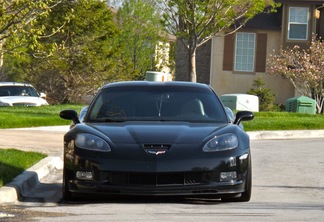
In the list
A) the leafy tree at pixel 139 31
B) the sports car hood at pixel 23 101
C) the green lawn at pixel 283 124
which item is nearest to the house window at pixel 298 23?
the leafy tree at pixel 139 31

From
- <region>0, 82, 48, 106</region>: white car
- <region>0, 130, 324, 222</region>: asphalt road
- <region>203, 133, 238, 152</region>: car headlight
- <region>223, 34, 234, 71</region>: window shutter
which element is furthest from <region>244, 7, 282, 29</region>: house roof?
<region>203, 133, 238, 152</region>: car headlight

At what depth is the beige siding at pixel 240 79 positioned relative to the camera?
1811 inches

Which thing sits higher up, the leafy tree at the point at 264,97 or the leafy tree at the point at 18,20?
the leafy tree at the point at 18,20

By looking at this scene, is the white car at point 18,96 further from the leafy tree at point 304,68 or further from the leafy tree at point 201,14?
the leafy tree at point 304,68

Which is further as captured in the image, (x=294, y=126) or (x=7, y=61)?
(x=7, y=61)

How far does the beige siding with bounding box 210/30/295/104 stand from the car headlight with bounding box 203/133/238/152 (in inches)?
1437

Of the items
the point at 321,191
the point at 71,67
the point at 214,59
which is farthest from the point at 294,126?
the point at 214,59

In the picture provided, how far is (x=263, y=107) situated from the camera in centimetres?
4262

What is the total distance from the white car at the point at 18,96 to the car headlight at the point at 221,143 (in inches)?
862

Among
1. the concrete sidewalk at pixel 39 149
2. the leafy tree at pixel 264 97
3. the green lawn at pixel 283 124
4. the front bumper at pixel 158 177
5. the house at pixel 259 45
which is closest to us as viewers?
the front bumper at pixel 158 177

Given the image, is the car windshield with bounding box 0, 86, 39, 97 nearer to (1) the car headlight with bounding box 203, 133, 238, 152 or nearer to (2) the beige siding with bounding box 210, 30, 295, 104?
(2) the beige siding with bounding box 210, 30, 295, 104

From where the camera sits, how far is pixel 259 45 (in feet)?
151

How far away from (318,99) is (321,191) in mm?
29403

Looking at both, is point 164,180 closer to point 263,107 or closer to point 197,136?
point 197,136
